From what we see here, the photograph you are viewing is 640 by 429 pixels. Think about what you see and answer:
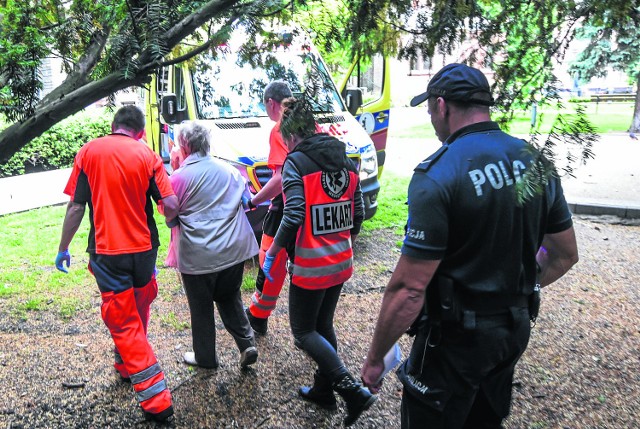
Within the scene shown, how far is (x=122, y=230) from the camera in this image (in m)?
3.54

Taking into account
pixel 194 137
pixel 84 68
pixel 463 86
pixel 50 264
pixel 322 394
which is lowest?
pixel 50 264

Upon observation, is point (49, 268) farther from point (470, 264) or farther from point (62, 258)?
point (470, 264)

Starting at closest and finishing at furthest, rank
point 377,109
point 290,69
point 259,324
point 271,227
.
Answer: point 290,69 < point 271,227 < point 259,324 < point 377,109

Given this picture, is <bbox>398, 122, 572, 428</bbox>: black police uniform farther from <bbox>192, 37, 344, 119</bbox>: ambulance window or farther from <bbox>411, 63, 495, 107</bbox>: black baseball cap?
<bbox>192, 37, 344, 119</bbox>: ambulance window

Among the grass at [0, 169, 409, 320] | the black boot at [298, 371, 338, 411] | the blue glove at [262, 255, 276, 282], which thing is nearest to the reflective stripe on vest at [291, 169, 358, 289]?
the blue glove at [262, 255, 276, 282]

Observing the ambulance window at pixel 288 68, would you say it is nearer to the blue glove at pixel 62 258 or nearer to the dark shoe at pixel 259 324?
the blue glove at pixel 62 258

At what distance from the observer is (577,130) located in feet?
5.19

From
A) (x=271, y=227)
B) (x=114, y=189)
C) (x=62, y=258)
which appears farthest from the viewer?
(x=271, y=227)

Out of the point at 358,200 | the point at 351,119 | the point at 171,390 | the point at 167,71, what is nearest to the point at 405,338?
the point at 358,200

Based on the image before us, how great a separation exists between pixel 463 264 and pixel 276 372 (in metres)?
2.39

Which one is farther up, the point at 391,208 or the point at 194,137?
the point at 194,137

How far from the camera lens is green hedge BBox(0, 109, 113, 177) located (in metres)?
13.3

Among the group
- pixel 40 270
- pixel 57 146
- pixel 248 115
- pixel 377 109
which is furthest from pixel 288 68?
pixel 57 146

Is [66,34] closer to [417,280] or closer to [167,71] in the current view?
[417,280]
